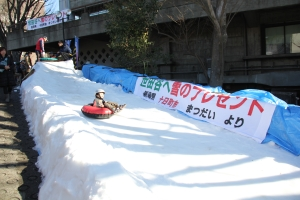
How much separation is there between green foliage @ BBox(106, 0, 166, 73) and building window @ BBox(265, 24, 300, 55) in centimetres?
610

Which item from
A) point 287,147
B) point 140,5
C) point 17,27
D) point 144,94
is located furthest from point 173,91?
point 17,27

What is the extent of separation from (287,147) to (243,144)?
2.38ft

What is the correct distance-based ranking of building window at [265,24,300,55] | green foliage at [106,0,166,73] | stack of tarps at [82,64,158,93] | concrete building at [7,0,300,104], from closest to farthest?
1. stack of tarps at [82,64,158,93]
2. green foliage at [106,0,166,73]
3. concrete building at [7,0,300,104]
4. building window at [265,24,300,55]

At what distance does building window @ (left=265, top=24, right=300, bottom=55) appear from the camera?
11.9m

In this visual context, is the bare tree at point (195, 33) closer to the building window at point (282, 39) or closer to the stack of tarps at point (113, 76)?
the building window at point (282, 39)

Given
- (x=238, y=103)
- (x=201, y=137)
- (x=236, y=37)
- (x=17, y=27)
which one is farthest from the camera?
(x=17, y=27)

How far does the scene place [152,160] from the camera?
358 cm

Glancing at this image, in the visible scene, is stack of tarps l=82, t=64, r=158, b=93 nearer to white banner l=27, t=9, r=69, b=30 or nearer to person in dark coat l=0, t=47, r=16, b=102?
person in dark coat l=0, t=47, r=16, b=102

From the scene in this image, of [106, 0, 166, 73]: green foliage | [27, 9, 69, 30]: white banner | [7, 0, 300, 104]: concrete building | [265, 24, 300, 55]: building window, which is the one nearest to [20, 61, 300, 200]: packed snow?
[106, 0, 166, 73]: green foliage

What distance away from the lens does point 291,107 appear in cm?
444

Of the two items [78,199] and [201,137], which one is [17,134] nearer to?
[78,199]

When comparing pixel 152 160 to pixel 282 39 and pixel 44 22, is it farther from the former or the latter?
pixel 44 22

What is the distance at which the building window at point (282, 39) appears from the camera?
39.0 feet

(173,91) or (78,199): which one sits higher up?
(173,91)
